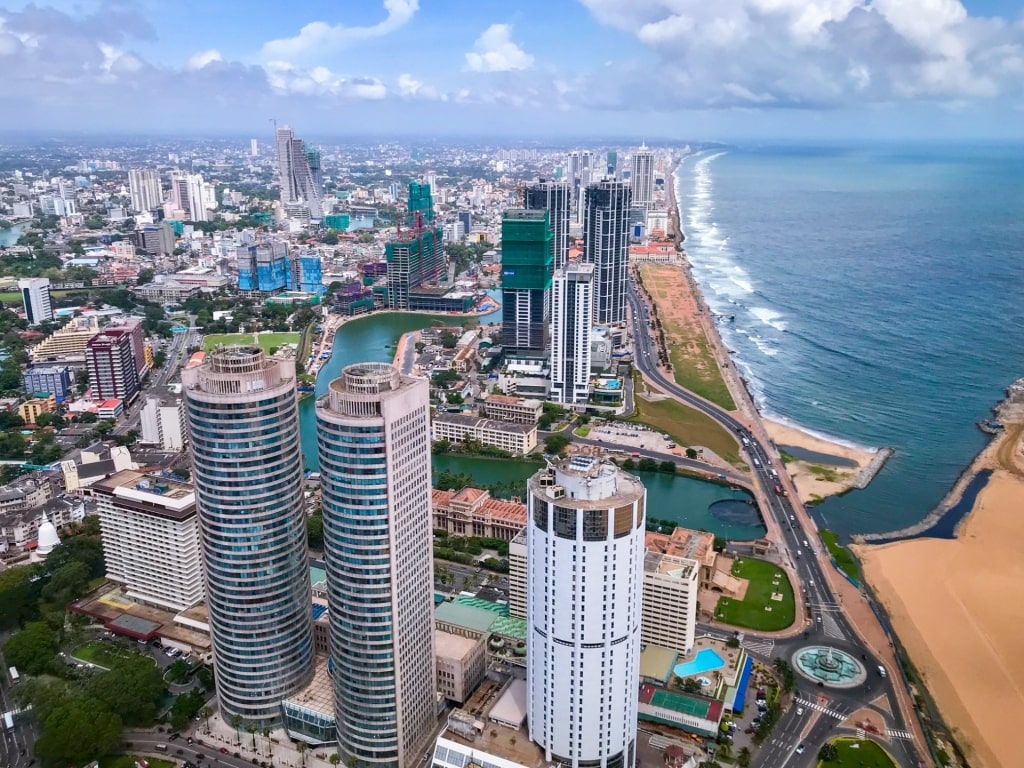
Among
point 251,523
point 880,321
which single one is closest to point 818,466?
point 880,321

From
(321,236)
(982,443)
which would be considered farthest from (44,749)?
(321,236)

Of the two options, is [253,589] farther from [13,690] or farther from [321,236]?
[321,236]

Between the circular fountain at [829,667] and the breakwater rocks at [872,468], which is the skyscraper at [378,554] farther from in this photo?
the breakwater rocks at [872,468]

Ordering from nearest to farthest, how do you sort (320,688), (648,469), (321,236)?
(320,688) < (648,469) < (321,236)

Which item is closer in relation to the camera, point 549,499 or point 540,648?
point 549,499

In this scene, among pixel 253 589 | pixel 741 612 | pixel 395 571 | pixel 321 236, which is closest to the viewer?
pixel 395 571

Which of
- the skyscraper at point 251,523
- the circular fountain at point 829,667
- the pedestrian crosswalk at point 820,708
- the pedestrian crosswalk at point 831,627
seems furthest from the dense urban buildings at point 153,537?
the pedestrian crosswalk at point 831,627
